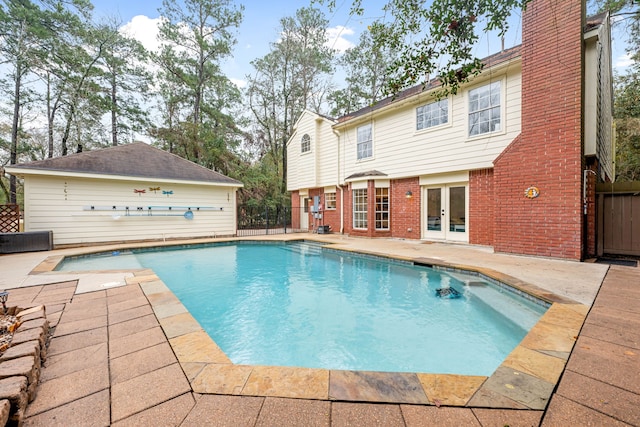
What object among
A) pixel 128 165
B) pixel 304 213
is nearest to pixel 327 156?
pixel 304 213

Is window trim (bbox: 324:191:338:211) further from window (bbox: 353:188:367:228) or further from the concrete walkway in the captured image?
the concrete walkway

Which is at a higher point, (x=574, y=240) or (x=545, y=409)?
(x=574, y=240)

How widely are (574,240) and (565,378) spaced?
5.10 m

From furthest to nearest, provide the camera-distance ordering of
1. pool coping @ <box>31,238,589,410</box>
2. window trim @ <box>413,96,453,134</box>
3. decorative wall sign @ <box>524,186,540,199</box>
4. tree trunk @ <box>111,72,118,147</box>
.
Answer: tree trunk @ <box>111,72,118,147</box>
window trim @ <box>413,96,453,134</box>
decorative wall sign @ <box>524,186,540,199</box>
pool coping @ <box>31,238,589,410</box>

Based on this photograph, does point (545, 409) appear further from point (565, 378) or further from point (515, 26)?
point (515, 26)

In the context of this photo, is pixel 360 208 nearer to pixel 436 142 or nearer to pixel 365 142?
pixel 365 142

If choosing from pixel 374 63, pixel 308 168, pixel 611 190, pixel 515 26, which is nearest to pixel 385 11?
pixel 515 26

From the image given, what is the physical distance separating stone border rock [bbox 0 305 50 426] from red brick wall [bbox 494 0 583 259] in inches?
301

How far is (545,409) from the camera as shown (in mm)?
1405

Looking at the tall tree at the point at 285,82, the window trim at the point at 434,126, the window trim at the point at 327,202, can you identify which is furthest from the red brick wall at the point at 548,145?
the tall tree at the point at 285,82

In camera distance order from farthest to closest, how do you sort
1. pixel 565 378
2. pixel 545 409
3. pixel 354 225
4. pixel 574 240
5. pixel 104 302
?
pixel 354 225 → pixel 574 240 → pixel 104 302 → pixel 565 378 → pixel 545 409

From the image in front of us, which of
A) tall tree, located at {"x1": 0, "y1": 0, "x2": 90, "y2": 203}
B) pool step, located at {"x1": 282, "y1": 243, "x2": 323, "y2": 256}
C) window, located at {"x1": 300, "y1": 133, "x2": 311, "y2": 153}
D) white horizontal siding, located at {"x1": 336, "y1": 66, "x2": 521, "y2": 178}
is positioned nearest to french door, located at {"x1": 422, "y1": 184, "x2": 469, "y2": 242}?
white horizontal siding, located at {"x1": 336, "y1": 66, "x2": 521, "y2": 178}

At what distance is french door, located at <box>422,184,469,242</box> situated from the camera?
8.01 meters

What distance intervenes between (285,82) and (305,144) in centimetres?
740
